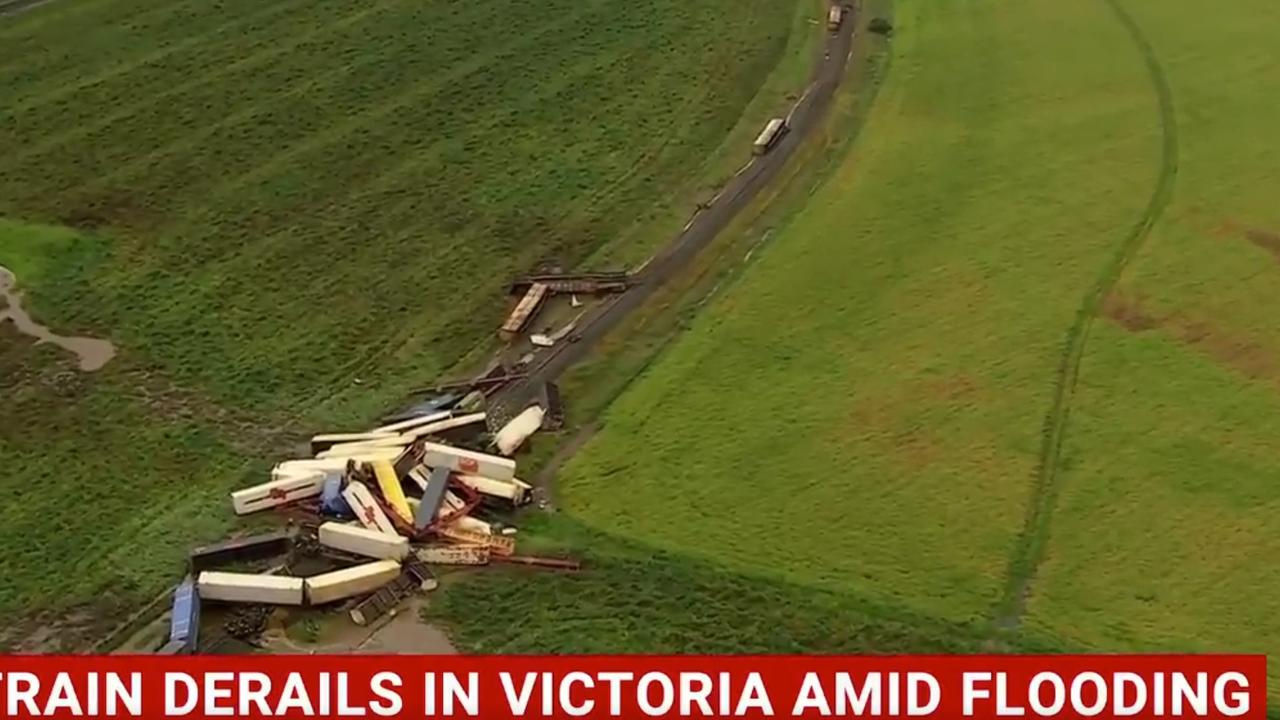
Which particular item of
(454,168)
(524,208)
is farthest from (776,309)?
(454,168)

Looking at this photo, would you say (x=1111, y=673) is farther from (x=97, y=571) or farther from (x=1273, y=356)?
(x=97, y=571)

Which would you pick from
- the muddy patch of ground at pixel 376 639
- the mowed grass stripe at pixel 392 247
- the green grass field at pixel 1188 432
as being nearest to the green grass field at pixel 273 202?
the mowed grass stripe at pixel 392 247

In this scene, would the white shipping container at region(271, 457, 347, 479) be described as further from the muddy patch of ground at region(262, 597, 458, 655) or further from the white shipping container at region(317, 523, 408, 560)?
the muddy patch of ground at region(262, 597, 458, 655)

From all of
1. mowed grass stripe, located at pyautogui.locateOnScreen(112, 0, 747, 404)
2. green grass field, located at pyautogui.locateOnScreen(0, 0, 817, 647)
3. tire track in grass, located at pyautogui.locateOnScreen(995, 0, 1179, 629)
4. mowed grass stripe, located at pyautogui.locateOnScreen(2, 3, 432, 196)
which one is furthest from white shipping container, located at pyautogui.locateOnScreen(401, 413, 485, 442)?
mowed grass stripe, located at pyautogui.locateOnScreen(2, 3, 432, 196)

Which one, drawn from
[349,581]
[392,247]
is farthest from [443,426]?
[392,247]

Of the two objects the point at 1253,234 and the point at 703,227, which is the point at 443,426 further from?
the point at 1253,234
